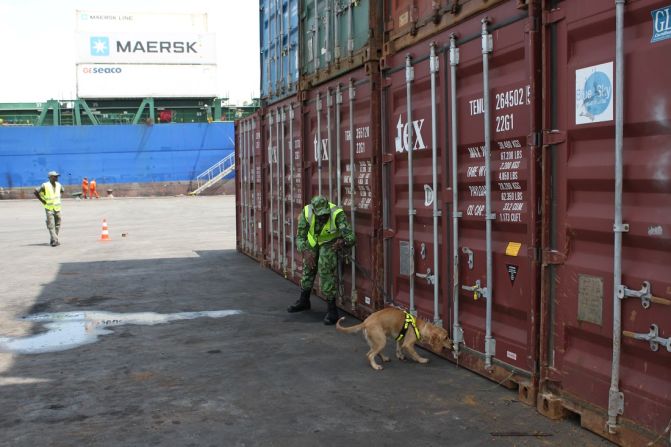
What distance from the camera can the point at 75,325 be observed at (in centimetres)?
782

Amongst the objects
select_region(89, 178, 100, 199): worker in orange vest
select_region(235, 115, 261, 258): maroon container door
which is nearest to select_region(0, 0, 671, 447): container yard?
select_region(235, 115, 261, 258): maroon container door

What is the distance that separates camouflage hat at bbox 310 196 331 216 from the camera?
7.62m

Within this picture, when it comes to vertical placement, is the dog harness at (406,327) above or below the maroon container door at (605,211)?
below

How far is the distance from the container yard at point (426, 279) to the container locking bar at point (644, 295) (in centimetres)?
1

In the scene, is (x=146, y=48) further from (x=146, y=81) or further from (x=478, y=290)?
(x=478, y=290)

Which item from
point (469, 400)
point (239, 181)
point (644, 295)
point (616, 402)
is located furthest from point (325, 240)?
point (239, 181)

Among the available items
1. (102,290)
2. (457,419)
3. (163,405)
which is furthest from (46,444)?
(102,290)

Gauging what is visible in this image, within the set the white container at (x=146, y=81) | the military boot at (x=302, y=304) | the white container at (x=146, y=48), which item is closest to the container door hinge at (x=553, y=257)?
the military boot at (x=302, y=304)

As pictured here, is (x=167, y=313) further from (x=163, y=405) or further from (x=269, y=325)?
(x=163, y=405)

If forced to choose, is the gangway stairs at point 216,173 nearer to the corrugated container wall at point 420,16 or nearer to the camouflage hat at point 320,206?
the camouflage hat at point 320,206

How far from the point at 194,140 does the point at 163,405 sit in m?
44.5

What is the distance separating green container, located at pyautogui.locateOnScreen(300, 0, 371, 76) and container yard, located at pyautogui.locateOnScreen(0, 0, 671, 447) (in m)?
0.05

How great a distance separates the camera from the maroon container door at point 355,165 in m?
7.19

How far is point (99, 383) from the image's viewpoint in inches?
216
